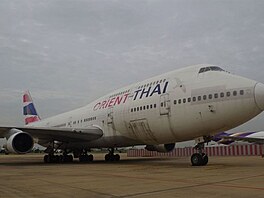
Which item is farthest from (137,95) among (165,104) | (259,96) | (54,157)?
(54,157)

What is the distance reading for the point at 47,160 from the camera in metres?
23.4

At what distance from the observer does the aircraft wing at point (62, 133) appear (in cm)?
2025

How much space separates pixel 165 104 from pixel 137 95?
2952mm

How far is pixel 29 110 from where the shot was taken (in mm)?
35344

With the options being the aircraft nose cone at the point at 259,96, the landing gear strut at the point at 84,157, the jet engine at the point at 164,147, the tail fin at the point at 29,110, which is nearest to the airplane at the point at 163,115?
the aircraft nose cone at the point at 259,96

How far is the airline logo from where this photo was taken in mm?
17047

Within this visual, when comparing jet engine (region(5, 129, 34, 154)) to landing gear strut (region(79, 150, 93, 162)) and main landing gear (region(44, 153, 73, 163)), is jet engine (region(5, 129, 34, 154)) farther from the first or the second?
landing gear strut (region(79, 150, 93, 162))

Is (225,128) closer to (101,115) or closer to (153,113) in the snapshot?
(153,113)

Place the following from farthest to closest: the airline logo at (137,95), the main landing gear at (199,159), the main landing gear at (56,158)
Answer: the main landing gear at (56,158), the airline logo at (137,95), the main landing gear at (199,159)

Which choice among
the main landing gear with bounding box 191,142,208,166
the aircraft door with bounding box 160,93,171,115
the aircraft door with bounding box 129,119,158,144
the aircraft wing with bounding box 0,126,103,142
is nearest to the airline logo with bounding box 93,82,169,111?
the aircraft door with bounding box 160,93,171,115

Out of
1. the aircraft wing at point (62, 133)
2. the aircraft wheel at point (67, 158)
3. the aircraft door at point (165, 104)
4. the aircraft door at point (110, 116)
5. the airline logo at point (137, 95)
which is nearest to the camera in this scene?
the aircraft door at point (165, 104)

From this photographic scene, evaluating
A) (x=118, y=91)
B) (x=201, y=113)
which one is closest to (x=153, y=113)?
(x=201, y=113)

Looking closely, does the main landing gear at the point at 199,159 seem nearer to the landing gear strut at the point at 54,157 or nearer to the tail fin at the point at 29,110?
the landing gear strut at the point at 54,157

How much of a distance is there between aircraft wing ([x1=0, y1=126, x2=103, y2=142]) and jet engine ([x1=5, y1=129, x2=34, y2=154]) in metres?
0.77
